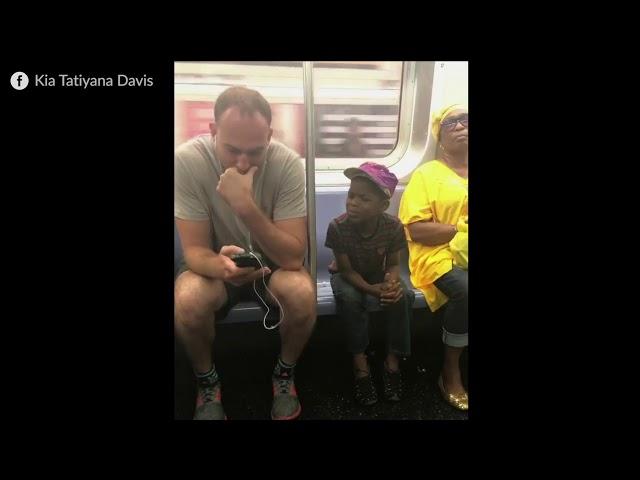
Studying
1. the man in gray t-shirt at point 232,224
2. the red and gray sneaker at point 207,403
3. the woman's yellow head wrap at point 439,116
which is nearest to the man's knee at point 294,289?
the man in gray t-shirt at point 232,224

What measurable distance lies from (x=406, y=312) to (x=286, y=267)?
492mm

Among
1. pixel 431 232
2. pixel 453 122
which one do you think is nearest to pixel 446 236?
pixel 431 232

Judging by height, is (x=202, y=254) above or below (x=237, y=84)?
below

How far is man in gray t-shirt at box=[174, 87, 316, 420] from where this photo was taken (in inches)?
51.2

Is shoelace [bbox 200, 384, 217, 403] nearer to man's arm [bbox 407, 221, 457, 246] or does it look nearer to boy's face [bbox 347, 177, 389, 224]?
boy's face [bbox 347, 177, 389, 224]

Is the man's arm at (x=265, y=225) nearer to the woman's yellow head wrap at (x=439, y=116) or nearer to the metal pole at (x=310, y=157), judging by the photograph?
the metal pole at (x=310, y=157)

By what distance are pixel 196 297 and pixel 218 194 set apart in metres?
0.36

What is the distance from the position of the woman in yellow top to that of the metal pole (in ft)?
1.16

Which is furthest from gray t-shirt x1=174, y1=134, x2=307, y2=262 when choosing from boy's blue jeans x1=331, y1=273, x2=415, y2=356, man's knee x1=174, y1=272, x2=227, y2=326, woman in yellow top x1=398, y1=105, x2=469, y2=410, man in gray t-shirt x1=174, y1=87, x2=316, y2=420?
woman in yellow top x1=398, y1=105, x2=469, y2=410

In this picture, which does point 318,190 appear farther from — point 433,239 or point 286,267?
point 433,239

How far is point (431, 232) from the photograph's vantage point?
1.45 m

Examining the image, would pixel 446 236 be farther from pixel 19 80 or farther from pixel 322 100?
pixel 19 80

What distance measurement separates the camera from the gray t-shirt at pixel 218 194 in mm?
1304

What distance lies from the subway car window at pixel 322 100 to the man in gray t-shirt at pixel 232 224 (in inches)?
1.9
